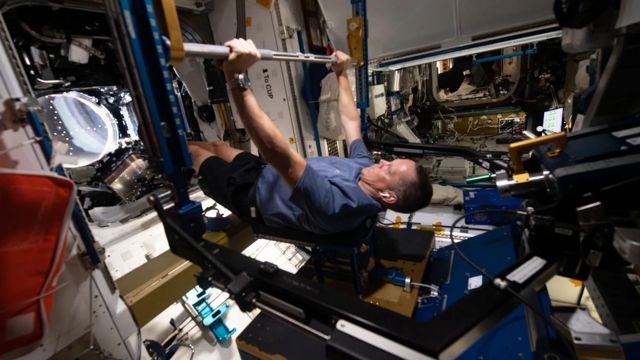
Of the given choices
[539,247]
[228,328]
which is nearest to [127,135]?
[228,328]

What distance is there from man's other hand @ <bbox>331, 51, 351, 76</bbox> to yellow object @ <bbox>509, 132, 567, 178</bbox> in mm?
1457

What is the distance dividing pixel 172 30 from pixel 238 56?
0.80 feet

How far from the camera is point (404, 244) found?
1947 millimetres

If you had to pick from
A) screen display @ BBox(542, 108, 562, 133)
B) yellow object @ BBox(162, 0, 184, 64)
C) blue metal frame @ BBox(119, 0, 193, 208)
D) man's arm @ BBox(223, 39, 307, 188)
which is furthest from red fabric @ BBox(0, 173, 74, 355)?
screen display @ BBox(542, 108, 562, 133)

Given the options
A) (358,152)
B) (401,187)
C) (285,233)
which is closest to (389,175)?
(401,187)

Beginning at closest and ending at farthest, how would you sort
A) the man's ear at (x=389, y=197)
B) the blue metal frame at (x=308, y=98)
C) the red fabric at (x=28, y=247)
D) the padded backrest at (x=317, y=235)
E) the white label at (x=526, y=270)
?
the red fabric at (x=28, y=247)
the white label at (x=526, y=270)
the padded backrest at (x=317, y=235)
the man's ear at (x=389, y=197)
the blue metal frame at (x=308, y=98)

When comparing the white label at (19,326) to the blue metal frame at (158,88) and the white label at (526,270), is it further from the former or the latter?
the white label at (526,270)

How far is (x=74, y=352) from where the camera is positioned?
97 cm

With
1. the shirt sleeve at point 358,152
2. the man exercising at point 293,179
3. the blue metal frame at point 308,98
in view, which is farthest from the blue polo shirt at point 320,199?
the blue metal frame at point 308,98

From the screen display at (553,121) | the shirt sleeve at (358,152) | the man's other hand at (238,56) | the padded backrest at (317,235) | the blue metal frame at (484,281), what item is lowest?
the blue metal frame at (484,281)

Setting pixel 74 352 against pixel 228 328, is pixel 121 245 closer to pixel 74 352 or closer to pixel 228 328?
pixel 228 328

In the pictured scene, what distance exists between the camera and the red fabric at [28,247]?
2.15ft

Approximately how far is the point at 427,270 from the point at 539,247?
1.04m

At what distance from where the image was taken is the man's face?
1566 mm
